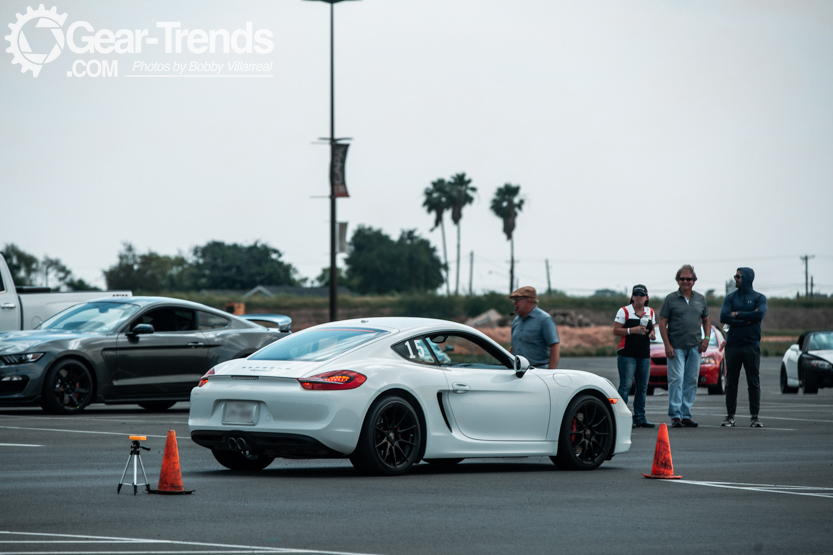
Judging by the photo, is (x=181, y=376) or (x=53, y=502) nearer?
(x=53, y=502)

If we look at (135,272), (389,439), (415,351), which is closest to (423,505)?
(389,439)

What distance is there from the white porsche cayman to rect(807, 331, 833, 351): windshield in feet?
45.0

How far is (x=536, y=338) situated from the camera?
12234 mm

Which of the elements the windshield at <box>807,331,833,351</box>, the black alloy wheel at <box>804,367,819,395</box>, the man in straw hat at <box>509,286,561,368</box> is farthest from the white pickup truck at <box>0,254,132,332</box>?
the windshield at <box>807,331,833,351</box>

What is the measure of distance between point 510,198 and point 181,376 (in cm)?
Result: 7002

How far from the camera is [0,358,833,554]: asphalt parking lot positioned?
21.0 ft

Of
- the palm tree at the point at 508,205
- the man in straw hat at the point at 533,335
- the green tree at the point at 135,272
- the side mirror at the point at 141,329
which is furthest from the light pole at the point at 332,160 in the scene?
the green tree at the point at 135,272

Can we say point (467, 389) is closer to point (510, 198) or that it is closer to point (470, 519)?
point (470, 519)

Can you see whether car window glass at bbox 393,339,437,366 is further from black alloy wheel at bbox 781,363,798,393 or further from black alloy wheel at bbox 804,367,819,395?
black alloy wheel at bbox 781,363,798,393

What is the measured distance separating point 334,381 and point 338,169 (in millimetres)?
22315

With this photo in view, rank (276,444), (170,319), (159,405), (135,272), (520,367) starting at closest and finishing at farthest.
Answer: (276,444), (520,367), (170,319), (159,405), (135,272)

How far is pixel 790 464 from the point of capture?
35.0ft

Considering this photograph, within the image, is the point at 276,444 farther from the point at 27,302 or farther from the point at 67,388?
the point at 27,302

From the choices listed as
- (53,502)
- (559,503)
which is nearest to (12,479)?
(53,502)
